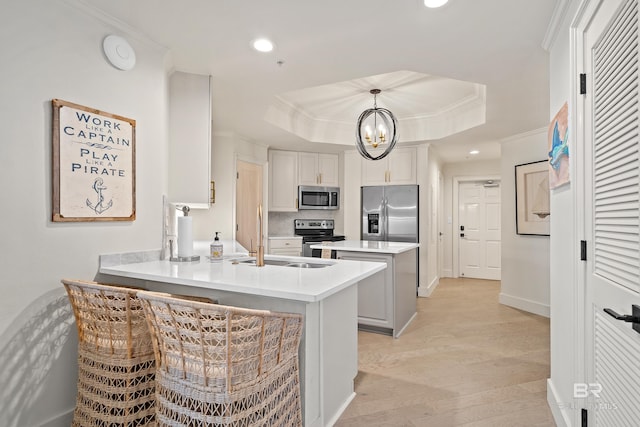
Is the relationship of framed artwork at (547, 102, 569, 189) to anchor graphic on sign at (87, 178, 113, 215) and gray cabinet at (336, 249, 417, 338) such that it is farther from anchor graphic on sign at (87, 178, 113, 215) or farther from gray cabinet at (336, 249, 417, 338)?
anchor graphic on sign at (87, 178, 113, 215)

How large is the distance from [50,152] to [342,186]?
4.58m

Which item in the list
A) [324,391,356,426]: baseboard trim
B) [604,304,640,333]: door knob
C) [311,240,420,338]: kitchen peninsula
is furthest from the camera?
[311,240,420,338]: kitchen peninsula

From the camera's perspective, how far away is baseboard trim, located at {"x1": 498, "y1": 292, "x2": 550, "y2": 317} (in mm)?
4188

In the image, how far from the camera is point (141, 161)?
2.24 m

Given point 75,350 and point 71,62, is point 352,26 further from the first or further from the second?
point 75,350

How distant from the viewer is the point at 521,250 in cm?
454

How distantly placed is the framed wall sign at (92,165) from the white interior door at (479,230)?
614 cm

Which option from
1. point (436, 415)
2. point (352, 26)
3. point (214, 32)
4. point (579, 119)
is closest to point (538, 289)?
point (436, 415)

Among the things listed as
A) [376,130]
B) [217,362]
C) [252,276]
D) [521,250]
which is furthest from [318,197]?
[217,362]

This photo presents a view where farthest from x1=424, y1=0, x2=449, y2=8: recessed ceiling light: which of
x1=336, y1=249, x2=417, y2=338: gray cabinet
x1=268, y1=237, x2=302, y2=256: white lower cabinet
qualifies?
x1=268, y1=237, x2=302, y2=256: white lower cabinet

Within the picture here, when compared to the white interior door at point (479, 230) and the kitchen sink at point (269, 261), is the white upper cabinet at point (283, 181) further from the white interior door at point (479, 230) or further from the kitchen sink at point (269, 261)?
the white interior door at point (479, 230)

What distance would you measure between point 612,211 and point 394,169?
13.7 feet

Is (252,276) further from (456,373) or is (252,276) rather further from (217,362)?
(456,373)

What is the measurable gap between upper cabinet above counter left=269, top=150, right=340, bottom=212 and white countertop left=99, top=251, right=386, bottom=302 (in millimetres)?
3320
